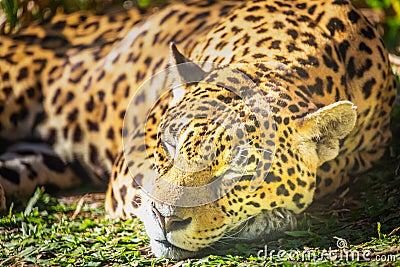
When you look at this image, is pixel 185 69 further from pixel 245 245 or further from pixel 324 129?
pixel 245 245

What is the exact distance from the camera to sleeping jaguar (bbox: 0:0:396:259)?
4.64 meters

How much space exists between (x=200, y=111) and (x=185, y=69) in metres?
0.56

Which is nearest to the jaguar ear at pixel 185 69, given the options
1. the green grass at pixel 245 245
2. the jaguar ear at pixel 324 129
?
the jaguar ear at pixel 324 129

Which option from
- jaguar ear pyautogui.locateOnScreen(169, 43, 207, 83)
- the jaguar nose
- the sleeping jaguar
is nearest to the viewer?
the jaguar nose

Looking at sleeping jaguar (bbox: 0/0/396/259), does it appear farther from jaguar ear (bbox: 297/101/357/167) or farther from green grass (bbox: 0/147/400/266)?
green grass (bbox: 0/147/400/266)

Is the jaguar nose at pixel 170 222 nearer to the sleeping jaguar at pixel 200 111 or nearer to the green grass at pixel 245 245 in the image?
the sleeping jaguar at pixel 200 111

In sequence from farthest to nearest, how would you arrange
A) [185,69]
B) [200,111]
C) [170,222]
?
[185,69], [200,111], [170,222]

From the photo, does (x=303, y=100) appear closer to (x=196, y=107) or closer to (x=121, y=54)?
(x=196, y=107)

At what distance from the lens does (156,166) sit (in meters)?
4.88

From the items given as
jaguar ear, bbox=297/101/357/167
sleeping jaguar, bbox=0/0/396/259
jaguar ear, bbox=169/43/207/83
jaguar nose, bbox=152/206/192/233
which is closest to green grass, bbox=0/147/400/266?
sleeping jaguar, bbox=0/0/396/259

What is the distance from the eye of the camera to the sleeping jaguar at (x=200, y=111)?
464 cm

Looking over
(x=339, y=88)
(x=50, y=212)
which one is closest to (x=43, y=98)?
(x=50, y=212)

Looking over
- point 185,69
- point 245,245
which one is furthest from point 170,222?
point 185,69

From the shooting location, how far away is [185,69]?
5.28 metres
